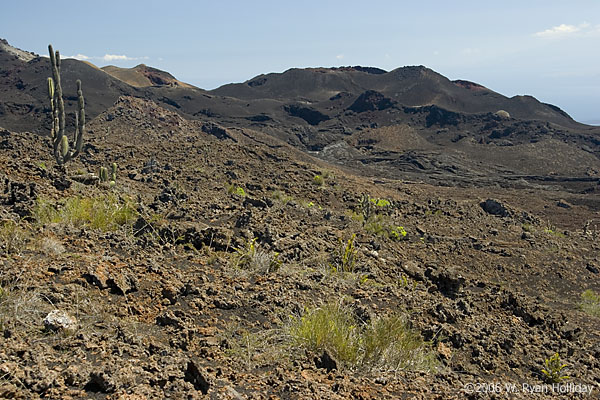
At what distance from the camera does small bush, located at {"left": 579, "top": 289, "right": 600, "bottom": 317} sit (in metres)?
8.10

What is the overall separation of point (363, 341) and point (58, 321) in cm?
225

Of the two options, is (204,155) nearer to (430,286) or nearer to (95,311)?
(430,286)

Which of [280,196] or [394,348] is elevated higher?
[280,196]

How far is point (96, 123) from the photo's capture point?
2983cm

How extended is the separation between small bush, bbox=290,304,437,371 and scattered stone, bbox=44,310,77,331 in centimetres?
161

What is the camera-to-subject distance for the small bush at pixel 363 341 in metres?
3.48

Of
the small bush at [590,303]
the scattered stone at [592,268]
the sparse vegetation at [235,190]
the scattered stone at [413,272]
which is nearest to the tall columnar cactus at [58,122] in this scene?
the sparse vegetation at [235,190]

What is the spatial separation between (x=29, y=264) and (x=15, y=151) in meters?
8.59

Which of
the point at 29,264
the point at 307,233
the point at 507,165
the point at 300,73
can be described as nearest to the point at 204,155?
the point at 307,233

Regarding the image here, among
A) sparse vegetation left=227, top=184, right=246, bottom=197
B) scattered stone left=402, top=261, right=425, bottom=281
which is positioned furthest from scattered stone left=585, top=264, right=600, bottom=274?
sparse vegetation left=227, top=184, right=246, bottom=197

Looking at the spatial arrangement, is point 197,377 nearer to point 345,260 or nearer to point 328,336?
point 328,336

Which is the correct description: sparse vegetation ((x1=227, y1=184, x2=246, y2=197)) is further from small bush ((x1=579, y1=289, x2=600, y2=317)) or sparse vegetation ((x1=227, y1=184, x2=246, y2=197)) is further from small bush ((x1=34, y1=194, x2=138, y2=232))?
small bush ((x1=579, y1=289, x2=600, y2=317))

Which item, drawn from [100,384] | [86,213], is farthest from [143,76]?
[100,384]

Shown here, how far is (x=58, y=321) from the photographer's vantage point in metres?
3.16
